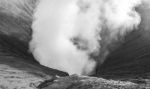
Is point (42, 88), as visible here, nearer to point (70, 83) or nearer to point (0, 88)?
point (70, 83)

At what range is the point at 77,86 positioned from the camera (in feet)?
234

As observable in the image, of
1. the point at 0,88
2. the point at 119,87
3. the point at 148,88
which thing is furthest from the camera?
the point at 0,88

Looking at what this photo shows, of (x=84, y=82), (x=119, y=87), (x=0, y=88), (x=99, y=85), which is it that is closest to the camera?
(x=119, y=87)

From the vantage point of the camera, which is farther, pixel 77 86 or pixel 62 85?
pixel 62 85

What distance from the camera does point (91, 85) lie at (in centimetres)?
6831

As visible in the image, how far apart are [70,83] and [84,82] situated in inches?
208

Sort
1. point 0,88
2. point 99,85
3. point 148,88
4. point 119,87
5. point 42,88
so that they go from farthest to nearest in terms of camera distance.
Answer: point 0,88 < point 42,88 < point 99,85 < point 119,87 < point 148,88

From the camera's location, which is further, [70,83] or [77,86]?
[70,83]

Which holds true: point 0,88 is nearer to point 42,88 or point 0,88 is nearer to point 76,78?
point 42,88

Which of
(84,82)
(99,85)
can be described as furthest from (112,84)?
(84,82)

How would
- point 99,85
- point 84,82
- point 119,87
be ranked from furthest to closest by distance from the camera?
point 84,82
point 99,85
point 119,87

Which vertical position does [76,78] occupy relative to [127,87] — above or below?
above

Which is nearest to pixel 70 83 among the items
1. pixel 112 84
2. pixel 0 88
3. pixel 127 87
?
pixel 112 84

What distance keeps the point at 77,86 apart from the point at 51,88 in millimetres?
9105
